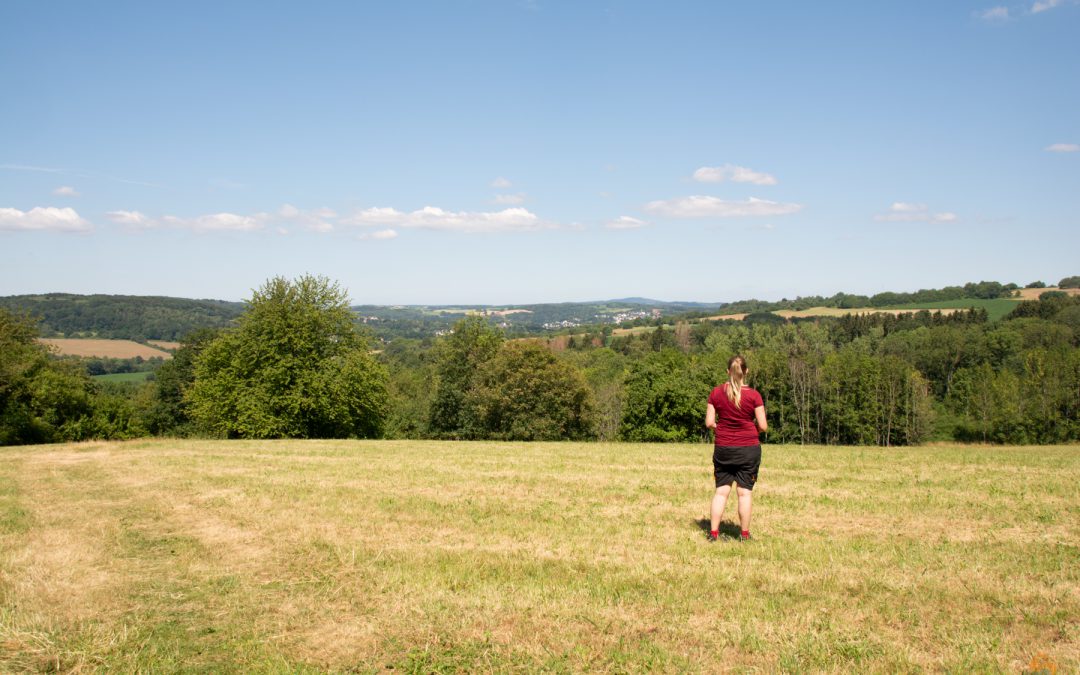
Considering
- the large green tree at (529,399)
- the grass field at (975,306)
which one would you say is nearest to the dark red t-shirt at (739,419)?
the large green tree at (529,399)

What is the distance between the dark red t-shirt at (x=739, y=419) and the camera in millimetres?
9641

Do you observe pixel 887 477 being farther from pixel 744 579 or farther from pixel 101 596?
pixel 101 596

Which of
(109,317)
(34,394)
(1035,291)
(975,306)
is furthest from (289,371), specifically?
(1035,291)

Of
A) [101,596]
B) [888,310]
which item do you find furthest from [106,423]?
[888,310]

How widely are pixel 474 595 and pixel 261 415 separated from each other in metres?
37.7

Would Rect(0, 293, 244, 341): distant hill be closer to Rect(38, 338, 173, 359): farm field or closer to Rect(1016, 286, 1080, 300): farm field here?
Rect(38, 338, 173, 359): farm field

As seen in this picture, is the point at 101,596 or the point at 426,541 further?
the point at 426,541

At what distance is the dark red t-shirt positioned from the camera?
31.6 feet

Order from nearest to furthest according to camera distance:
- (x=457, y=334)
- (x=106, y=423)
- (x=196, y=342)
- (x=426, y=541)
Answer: (x=426, y=541) < (x=106, y=423) < (x=457, y=334) < (x=196, y=342)

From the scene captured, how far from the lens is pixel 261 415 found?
133 ft

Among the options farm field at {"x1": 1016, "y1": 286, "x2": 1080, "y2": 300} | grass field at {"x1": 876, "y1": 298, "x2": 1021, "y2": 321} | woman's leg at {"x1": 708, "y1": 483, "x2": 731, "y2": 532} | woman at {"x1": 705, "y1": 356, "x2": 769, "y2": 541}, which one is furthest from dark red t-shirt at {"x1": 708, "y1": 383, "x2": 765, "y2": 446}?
farm field at {"x1": 1016, "y1": 286, "x2": 1080, "y2": 300}

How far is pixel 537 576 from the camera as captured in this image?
8039 mm

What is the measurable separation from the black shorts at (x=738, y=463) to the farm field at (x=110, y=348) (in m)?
149

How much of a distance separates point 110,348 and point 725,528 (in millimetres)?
165187
